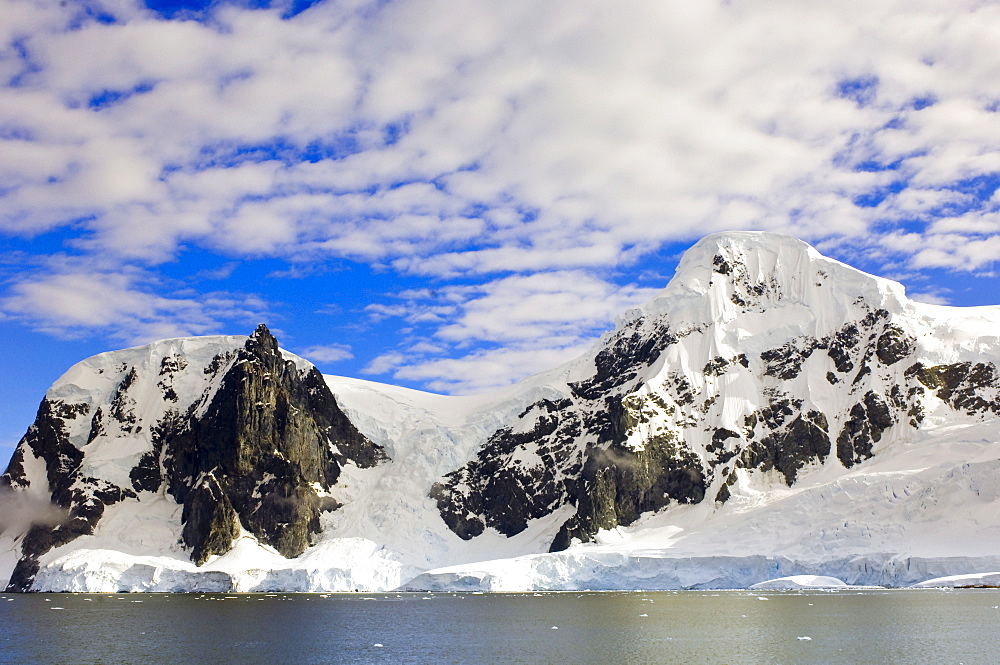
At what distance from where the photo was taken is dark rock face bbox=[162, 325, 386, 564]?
552 ft

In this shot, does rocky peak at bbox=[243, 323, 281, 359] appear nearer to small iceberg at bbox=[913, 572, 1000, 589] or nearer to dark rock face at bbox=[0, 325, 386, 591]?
dark rock face at bbox=[0, 325, 386, 591]

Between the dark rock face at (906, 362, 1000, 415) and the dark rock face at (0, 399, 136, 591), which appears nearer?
the dark rock face at (906, 362, 1000, 415)

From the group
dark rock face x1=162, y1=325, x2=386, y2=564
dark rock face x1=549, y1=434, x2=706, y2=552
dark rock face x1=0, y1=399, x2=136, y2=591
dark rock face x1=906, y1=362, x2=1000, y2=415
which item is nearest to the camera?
dark rock face x1=906, y1=362, x2=1000, y2=415

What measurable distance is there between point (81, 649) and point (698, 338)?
14006 centimetres

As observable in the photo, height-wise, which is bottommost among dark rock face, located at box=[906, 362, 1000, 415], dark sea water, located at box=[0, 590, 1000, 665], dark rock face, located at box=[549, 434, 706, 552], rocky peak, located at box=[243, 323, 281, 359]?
dark sea water, located at box=[0, 590, 1000, 665]

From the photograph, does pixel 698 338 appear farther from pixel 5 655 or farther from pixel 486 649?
pixel 5 655

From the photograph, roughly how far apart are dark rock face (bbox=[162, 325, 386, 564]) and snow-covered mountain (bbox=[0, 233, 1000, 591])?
0.42 m

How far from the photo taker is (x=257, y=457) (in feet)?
584

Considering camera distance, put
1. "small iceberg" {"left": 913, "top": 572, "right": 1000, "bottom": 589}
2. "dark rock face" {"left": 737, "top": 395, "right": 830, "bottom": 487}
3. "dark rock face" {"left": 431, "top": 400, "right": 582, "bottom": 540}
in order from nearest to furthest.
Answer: "small iceberg" {"left": 913, "top": 572, "right": 1000, "bottom": 589}, "dark rock face" {"left": 737, "top": 395, "right": 830, "bottom": 487}, "dark rock face" {"left": 431, "top": 400, "right": 582, "bottom": 540}

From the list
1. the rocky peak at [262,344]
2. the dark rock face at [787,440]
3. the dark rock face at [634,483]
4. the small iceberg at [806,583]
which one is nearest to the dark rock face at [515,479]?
the dark rock face at [634,483]

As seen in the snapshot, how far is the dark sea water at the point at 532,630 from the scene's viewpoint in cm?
6406

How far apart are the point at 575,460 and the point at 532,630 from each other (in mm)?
103227

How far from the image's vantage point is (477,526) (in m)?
181

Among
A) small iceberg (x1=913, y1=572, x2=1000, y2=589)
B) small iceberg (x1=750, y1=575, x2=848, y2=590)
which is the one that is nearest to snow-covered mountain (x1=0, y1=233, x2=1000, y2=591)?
small iceberg (x1=750, y1=575, x2=848, y2=590)
